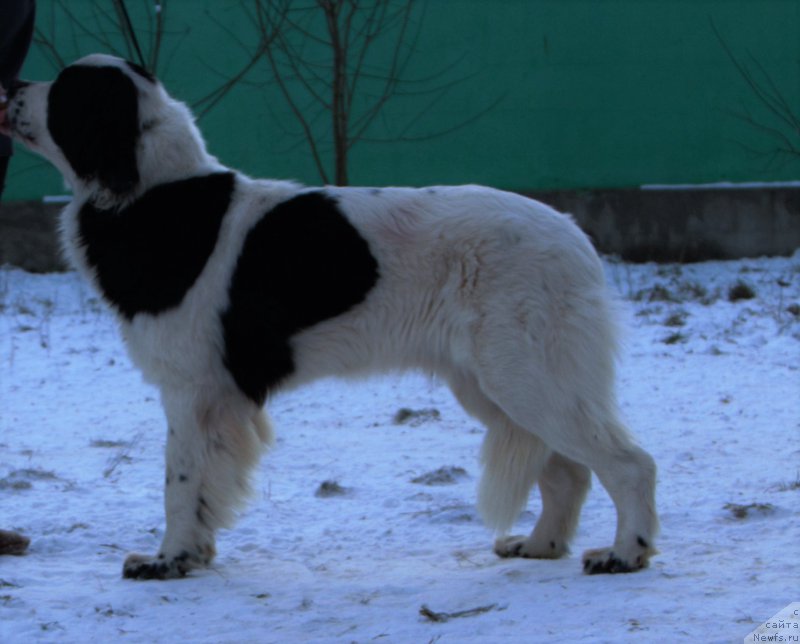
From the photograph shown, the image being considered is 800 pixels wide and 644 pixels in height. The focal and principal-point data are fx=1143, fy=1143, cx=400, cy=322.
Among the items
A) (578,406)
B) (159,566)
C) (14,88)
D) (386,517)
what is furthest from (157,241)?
(578,406)

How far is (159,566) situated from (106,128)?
1.46 m

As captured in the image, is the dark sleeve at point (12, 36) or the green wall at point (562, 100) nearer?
the dark sleeve at point (12, 36)

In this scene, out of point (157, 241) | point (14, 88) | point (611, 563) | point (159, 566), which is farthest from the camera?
point (14, 88)

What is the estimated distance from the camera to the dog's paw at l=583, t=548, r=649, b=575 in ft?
11.6

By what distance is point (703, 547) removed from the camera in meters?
3.78

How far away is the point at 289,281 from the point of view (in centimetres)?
374

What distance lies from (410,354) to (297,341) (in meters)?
0.38

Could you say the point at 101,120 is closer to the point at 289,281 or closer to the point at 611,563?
the point at 289,281

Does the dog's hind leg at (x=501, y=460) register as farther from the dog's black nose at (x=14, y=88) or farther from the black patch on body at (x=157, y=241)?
the dog's black nose at (x=14, y=88)

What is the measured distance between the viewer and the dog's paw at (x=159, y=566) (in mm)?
3678

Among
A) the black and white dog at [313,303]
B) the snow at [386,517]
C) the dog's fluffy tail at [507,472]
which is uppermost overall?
the black and white dog at [313,303]

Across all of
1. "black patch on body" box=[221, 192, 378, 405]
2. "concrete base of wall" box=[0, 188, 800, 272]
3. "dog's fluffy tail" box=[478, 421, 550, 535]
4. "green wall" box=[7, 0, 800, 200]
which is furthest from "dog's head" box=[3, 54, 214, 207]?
"concrete base of wall" box=[0, 188, 800, 272]

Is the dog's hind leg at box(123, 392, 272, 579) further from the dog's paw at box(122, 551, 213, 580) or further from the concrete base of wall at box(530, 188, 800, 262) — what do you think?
the concrete base of wall at box(530, 188, 800, 262)

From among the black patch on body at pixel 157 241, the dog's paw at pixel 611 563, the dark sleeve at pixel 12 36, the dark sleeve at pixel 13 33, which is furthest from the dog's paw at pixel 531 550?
the dark sleeve at pixel 13 33
